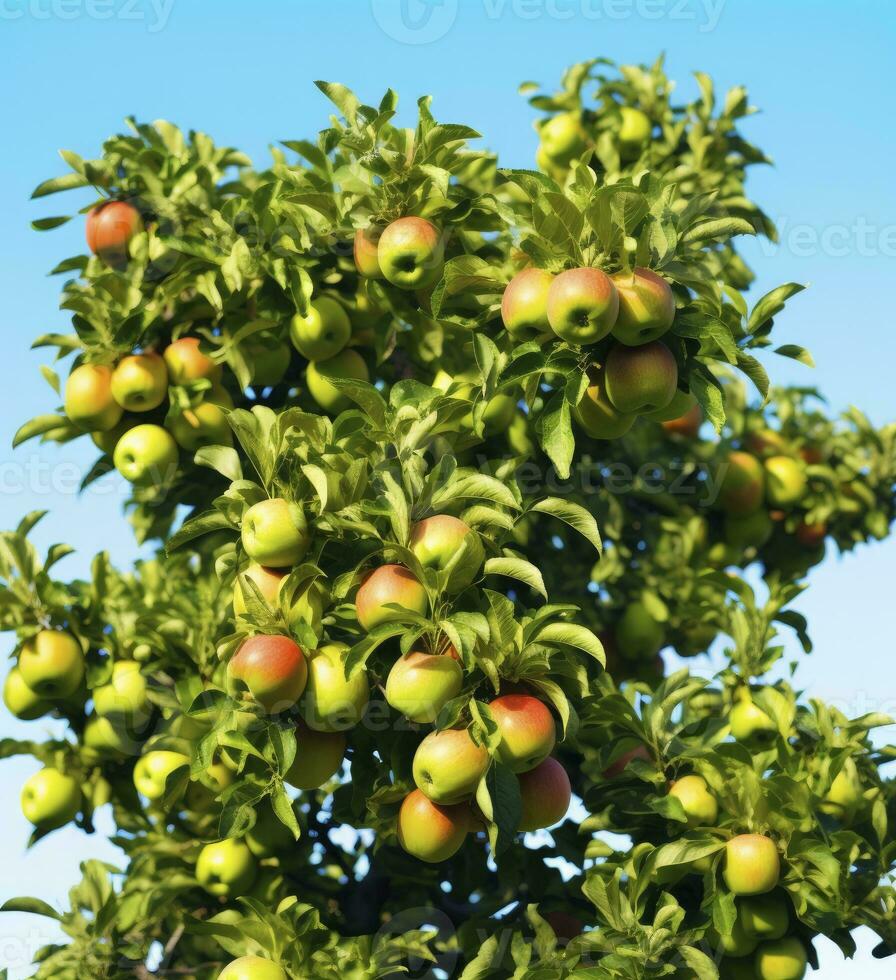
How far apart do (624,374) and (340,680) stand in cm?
146

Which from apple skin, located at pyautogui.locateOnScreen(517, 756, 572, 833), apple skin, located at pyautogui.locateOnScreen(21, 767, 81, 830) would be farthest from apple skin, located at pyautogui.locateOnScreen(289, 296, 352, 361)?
apple skin, located at pyautogui.locateOnScreen(21, 767, 81, 830)

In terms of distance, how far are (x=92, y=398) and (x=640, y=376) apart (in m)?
2.65

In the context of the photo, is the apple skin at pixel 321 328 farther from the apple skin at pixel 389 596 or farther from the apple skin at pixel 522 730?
the apple skin at pixel 522 730

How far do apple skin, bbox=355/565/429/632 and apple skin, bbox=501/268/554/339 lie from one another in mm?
992

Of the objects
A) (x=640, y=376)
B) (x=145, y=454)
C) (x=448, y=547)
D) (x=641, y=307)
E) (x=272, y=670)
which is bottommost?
(x=272, y=670)

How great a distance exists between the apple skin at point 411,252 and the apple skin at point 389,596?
1.43 meters

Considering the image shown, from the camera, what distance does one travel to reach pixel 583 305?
4.17 metres

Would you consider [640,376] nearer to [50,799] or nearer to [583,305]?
[583,305]

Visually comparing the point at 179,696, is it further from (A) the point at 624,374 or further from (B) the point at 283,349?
(A) the point at 624,374

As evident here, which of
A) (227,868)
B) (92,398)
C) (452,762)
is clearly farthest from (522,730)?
(92,398)

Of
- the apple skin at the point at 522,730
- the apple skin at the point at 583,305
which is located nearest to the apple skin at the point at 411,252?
the apple skin at the point at 583,305

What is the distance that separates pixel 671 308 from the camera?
14.3ft

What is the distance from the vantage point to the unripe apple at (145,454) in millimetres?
5695

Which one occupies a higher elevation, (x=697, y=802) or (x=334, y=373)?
(x=334, y=373)
